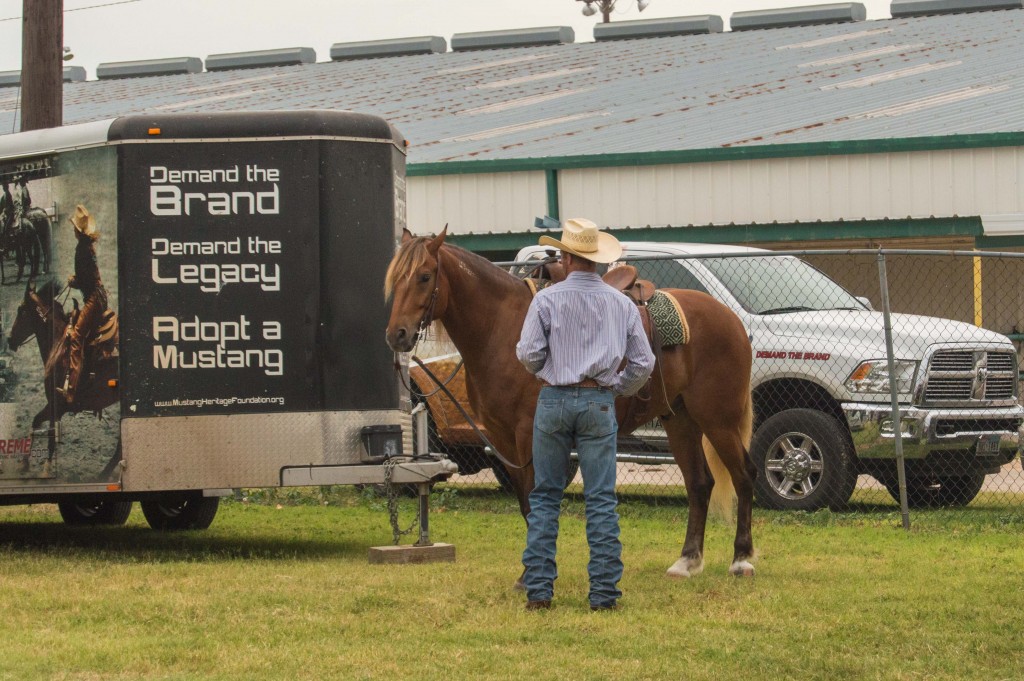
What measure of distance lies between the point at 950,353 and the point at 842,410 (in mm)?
1010

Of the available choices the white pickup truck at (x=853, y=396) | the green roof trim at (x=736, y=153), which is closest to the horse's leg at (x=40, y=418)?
the white pickup truck at (x=853, y=396)

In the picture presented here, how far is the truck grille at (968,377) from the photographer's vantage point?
1194 centimetres

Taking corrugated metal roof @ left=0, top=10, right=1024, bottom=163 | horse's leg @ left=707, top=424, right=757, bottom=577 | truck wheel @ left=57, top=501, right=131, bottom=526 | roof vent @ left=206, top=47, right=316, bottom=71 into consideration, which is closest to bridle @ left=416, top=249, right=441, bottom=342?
horse's leg @ left=707, top=424, right=757, bottom=577

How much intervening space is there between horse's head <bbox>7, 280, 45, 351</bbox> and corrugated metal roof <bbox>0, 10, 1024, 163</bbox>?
493 inches

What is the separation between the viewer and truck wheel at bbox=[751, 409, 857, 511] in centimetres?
1198

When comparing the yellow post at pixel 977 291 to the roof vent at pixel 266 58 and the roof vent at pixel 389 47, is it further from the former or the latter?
the roof vent at pixel 266 58

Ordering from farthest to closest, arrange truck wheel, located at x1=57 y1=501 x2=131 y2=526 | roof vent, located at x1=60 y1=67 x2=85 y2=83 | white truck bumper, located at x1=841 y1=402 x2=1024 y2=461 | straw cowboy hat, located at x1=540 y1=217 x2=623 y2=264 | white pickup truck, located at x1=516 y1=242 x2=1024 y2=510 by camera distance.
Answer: roof vent, located at x1=60 y1=67 x2=85 y2=83, truck wheel, located at x1=57 y1=501 x2=131 y2=526, white pickup truck, located at x1=516 y1=242 x2=1024 y2=510, white truck bumper, located at x1=841 y1=402 x2=1024 y2=461, straw cowboy hat, located at x1=540 y1=217 x2=623 y2=264

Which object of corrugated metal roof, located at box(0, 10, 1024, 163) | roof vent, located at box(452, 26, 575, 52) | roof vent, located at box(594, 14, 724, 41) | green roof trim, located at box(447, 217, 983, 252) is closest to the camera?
green roof trim, located at box(447, 217, 983, 252)

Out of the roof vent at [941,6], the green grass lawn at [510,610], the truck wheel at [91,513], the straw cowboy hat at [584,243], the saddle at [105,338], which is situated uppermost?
the roof vent at [941,6]

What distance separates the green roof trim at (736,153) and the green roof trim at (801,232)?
0.95 m

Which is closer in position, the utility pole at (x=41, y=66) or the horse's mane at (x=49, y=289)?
the horse's mane at (x=49, y=289)

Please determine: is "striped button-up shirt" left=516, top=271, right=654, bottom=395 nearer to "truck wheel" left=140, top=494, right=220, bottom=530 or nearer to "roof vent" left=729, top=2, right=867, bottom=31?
"truck wheel" left=140, top=494, right=220, bottom=530

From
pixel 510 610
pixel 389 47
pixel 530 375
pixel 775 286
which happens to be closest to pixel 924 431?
pixel 775 286

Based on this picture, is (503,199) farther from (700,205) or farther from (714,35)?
(714,35)
